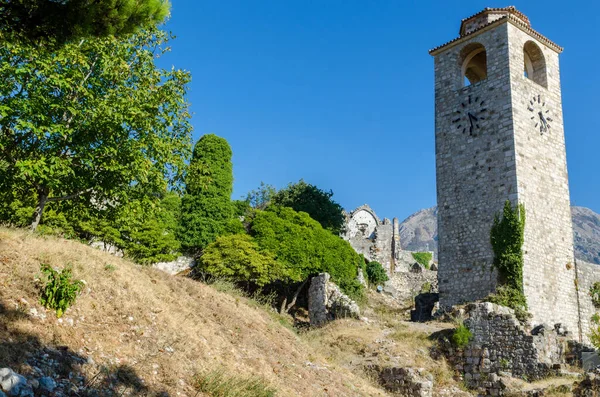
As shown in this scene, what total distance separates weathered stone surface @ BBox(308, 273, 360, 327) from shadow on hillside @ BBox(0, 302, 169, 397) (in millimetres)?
13375

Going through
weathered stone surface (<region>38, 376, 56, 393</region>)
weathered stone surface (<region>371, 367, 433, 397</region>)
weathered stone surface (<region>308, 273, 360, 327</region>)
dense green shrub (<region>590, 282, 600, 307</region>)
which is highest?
dense green shrub (<region>590, 282, 600, 307</region>)

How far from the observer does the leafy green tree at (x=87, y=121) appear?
11.7m

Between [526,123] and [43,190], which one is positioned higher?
[526,123]

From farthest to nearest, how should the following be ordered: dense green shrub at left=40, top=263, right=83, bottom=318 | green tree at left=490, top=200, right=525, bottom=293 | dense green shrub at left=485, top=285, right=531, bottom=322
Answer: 1. green tree at left=490, top=200, right=525, bottom=293
2. dense green shrub at left=485, top=285, right=531, bottom=322
3. dense green shrub at left=40, top=263, right=83, bottom=318

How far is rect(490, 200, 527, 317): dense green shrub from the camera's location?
18.2 metres

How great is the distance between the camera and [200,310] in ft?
39.9

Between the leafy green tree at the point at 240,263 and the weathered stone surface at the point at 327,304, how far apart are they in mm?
4044

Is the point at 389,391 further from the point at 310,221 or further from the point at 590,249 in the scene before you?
the point at 590,249

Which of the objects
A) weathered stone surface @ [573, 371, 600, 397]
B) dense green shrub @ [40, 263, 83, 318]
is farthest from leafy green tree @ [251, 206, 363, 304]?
dense green shrub @ [40, 263, 83, 318]

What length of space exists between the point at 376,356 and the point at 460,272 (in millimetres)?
6307

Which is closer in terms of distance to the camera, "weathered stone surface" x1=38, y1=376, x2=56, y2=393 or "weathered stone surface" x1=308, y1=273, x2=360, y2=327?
"weathered stone surface" x1=38, y1=376, x2=56, y2=393

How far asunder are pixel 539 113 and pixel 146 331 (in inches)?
709

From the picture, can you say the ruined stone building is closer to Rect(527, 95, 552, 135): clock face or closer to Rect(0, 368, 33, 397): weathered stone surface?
Rect(527, 95, 552, 135): clock face

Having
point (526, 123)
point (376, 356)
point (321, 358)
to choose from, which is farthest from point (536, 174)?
point (321, 358)
